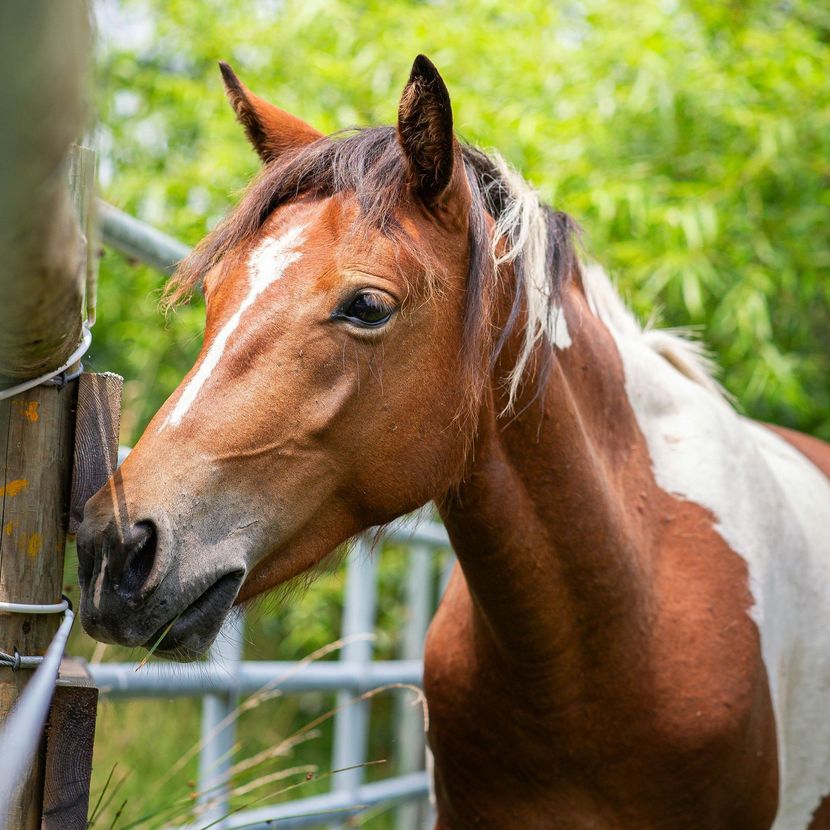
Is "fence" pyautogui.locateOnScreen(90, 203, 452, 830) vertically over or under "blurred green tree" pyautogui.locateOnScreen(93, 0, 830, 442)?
under

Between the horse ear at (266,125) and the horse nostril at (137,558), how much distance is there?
3.24 ft

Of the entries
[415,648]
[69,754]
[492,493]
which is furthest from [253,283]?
[415,648]

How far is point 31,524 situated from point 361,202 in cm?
81

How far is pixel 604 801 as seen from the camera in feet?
7.00

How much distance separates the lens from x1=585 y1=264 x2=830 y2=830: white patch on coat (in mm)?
2357

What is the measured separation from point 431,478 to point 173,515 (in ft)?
1.75

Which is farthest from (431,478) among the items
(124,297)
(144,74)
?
(144,74)

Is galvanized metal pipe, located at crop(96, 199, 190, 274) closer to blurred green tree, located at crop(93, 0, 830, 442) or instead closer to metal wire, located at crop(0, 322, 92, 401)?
metal wire, located at crop(0, 322, 92, 401)

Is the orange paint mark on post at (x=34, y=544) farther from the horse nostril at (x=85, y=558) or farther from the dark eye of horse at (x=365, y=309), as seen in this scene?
the dark eye of horse at (x=365, y=309)

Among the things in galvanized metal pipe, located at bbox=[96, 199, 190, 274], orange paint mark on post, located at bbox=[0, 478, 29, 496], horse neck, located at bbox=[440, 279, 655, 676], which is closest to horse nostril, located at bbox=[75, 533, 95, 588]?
orange paint mark on post, located at bbox=[0, 478, 29, 496]

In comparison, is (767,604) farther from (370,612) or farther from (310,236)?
(370,612)

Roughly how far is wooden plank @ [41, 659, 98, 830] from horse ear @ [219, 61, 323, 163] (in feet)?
3.91

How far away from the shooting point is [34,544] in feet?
4.64

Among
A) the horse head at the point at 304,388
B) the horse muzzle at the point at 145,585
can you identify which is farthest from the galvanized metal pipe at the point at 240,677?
the horse head at the point at 304,388
